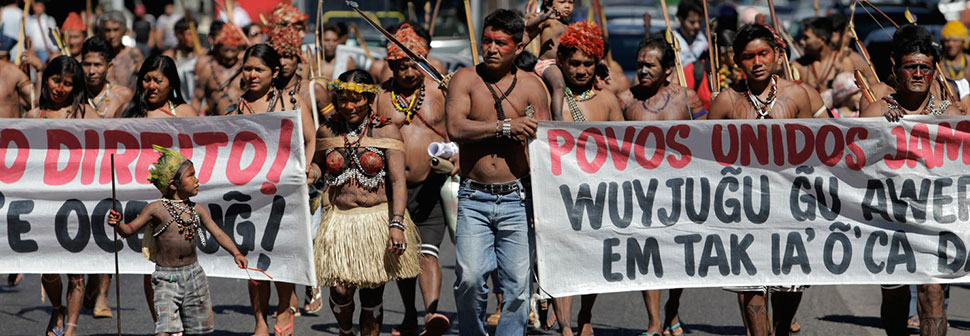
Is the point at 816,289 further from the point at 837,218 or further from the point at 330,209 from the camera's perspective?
the point at 330,209

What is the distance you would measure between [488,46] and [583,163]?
0.81 m

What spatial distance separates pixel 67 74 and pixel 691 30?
707 centimetres

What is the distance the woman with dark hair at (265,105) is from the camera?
329 inches

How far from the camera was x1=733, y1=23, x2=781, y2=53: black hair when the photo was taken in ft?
25.1

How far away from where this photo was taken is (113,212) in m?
6.71

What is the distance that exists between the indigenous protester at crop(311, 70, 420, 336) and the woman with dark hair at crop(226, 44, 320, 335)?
697 mm

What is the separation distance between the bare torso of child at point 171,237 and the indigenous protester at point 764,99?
9.61 ft

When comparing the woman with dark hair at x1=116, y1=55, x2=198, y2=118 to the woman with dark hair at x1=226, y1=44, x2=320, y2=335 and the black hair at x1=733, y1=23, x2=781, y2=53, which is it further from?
the black hair at x1=733, y1=23, x2=781, y2=53

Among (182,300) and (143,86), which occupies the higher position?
(143,86)

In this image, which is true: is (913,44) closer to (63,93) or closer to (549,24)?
(549,24)

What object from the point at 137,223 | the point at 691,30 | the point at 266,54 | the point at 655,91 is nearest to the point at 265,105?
the point at 266,54

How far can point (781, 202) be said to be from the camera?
7.43 metres

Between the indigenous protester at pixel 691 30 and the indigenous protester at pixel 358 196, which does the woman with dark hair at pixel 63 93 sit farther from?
the indigenous protester at pixel 691 30

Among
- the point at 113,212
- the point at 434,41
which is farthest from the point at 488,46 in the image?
the point at 434,41
